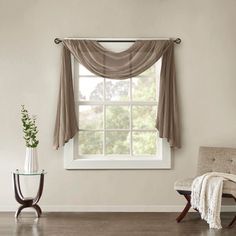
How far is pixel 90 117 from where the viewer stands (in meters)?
5.36

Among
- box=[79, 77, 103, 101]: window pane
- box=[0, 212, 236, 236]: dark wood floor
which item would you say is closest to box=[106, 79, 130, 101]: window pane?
box=[79, 77, 103, 101]: window pane

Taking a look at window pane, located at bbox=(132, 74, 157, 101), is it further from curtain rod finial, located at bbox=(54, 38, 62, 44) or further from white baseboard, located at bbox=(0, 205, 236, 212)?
white baseboard, located at bbox=(0, 205, 236, 212)

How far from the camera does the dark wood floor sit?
13.8 ft

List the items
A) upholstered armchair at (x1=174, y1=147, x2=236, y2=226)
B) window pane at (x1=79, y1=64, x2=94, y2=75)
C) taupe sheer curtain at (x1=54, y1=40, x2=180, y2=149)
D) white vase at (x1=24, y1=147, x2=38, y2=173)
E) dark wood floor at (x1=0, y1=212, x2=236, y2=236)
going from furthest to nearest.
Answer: window pane at (x1=79, y1=64, x2=94, y2=75) < taupe sheer curtain at (x1=54, y1=40, x2=180, y2=149) < upholstered armchair at (x1=174, y1=147, x2=236, y2=226) < white vase at (x1=24, y1=147, x2=38, y2=173) < dark wood floor at (x1=0, y1=212, x2=236, y2=236)

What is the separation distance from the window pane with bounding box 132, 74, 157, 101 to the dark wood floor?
1445mm

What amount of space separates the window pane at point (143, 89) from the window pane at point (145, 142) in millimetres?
453

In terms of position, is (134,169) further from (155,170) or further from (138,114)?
(138,114)

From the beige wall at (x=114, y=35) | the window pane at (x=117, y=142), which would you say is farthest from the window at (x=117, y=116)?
the beige wall at (x=114, y=35)

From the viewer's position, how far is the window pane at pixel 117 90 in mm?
5363

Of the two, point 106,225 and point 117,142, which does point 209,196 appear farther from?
point 117,142

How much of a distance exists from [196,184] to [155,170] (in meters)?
0.82

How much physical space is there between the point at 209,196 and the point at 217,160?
68 centimetres

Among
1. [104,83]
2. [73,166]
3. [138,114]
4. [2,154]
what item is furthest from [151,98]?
[2,154]

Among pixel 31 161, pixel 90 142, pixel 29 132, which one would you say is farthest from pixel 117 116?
pixel 31 161
